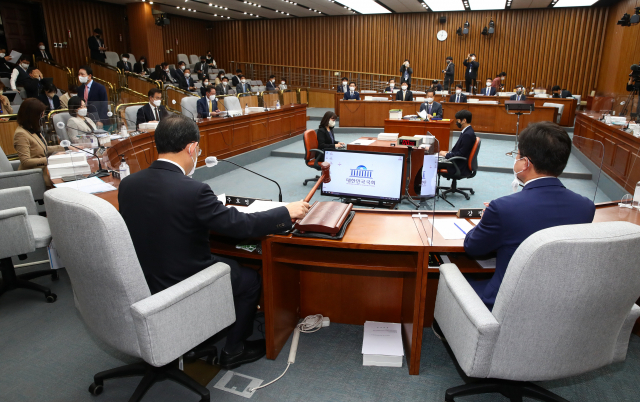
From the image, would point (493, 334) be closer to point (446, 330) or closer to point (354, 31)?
point (446, 330)

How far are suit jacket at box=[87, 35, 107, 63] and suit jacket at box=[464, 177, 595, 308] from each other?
1222cm

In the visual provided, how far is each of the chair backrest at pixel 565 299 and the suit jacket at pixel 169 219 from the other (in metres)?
1.10

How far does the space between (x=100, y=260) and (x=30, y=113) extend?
124 inches

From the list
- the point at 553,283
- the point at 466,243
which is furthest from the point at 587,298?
the point at 466,243

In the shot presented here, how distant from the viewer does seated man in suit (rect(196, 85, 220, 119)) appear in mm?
6756

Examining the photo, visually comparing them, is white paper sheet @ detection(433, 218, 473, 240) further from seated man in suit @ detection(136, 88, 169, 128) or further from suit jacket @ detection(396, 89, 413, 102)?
suit jacket @ detection(396, 89, 413, 102)

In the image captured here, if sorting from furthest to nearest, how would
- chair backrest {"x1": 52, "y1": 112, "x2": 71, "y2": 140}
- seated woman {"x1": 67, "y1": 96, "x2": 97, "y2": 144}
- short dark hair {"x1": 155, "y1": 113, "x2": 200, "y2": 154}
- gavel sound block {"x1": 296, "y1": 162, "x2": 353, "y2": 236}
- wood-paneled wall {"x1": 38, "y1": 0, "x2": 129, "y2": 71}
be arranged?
1. wood-paneled wall {"x1": 38, "y1": 0, "x2": 129, "y2": 71}
2. chair backrest {"x1": 52, "y1": 112, "x2": 71, "y2": 140}
3. seated woman {"x1": 67, "y1": 96, "x2": 97, "y2": 144}
4. gavel sound block {"x1": 296, "y1": 162, "x2": 353, "y2": 236}
5. short dark hair {"x1": 155, "y1": 113, "x2": 200, "y2": 154}

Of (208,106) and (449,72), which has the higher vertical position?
(449,72)

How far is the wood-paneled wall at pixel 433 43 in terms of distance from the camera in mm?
12508

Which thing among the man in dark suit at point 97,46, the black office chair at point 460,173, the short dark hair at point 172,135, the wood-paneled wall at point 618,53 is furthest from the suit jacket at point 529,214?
the man in dark suit at point 97,46

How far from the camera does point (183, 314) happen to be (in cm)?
163

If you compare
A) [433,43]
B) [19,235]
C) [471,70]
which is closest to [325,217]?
[19,235]

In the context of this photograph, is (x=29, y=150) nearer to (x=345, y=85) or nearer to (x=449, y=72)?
(x=345, y=85)

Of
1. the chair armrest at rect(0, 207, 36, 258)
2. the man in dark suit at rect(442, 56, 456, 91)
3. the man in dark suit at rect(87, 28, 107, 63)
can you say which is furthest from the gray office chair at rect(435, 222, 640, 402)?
the man in dark suit at rect(87, 28, 107, 63)
